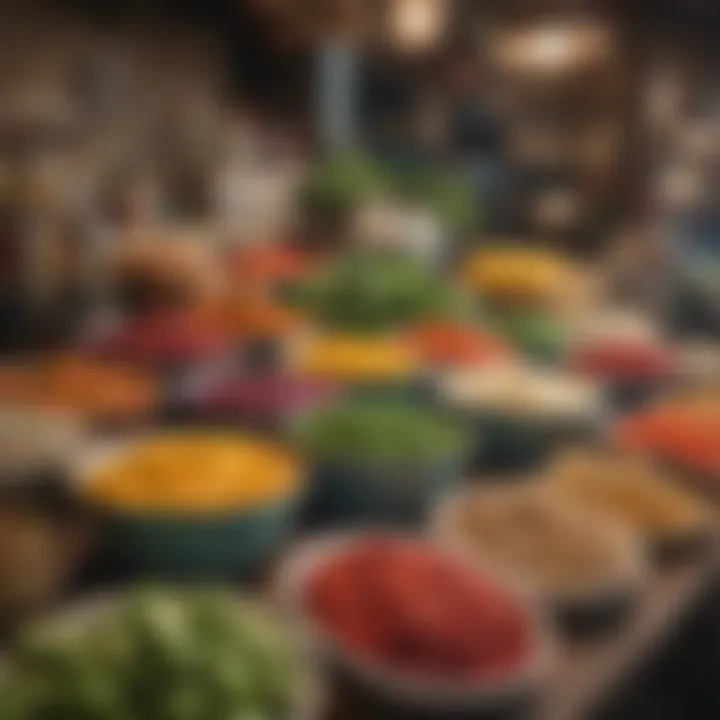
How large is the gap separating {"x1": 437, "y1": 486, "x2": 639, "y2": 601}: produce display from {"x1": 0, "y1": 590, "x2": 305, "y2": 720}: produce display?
0.83 ft

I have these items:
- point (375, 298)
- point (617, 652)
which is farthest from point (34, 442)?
point (375, 298)

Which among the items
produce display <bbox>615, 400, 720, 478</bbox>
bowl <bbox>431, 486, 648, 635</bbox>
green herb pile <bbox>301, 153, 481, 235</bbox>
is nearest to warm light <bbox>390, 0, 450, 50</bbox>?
green herb pile <bbox>301, 153, 481, 235</bbox>

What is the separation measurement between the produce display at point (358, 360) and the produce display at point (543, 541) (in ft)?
0.82

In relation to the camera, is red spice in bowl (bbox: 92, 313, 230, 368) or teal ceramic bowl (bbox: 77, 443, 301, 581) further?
red spice in bowl (bbox: 92, 313, 230, 368)

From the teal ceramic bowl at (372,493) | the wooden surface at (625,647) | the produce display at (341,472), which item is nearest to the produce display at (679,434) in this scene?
the produce display at (341,472)

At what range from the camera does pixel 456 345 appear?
1324mm

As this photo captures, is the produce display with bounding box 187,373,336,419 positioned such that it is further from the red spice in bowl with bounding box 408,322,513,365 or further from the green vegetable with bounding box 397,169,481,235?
the green vegetable with bounding box 397,169,481,235

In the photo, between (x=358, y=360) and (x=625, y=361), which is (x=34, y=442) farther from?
(x=625, y=361)

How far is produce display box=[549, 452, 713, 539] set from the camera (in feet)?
2.99

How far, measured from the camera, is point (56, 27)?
4.45ft

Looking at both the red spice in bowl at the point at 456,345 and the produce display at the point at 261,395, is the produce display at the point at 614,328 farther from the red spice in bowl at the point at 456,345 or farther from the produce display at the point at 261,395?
the produce display at the point at 261,395

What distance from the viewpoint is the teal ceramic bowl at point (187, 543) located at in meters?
0.74

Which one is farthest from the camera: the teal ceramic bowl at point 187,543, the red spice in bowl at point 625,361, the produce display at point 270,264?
the produce display at point 270,264

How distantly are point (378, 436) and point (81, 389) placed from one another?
0.28 m
